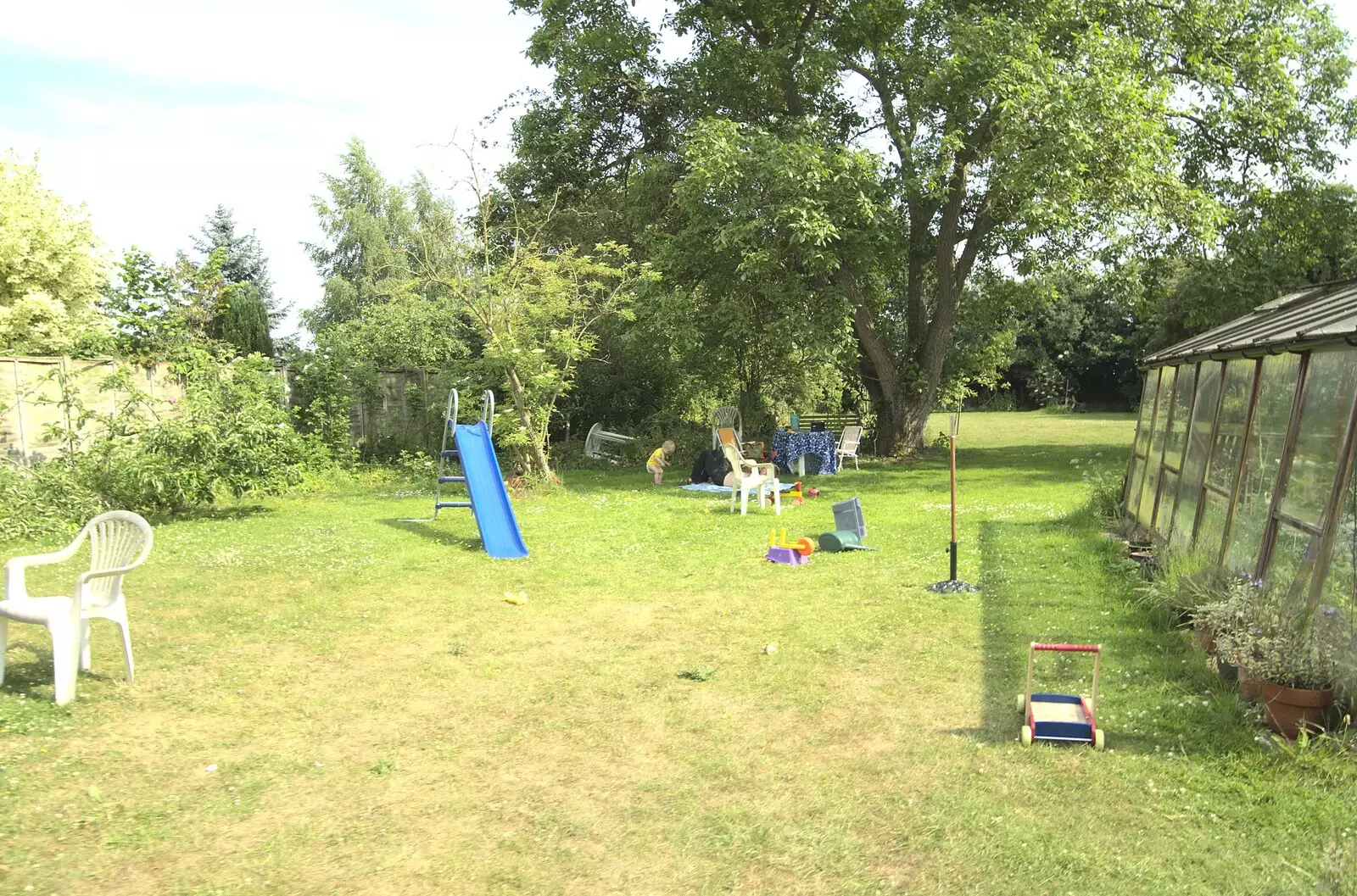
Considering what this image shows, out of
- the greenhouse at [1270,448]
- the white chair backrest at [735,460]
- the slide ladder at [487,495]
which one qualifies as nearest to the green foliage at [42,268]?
the slide ladder at [487,495]

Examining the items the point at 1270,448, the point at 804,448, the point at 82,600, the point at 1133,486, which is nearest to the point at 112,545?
the point at 82,600

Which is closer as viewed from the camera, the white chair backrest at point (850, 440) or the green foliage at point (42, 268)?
the green foliage at point (42, 268)

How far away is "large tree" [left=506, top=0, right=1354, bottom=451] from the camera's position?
13.7 metres

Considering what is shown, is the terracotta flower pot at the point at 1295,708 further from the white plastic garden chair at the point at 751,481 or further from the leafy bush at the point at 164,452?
the leafy bush at the point at 164,452

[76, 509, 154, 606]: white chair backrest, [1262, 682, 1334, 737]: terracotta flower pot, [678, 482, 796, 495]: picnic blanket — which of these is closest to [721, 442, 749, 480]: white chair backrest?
[678, 482, 796, 495]: picnic blanket

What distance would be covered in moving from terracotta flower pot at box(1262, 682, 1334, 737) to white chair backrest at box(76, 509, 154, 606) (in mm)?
5644

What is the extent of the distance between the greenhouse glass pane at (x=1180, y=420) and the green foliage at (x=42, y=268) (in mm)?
15417

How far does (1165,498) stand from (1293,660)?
453 centimetres

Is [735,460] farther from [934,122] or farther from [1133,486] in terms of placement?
[934,122]

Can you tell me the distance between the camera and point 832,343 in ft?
52.4

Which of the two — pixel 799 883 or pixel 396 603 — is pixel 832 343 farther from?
pixel 799 883

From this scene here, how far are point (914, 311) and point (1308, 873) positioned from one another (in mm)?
16722

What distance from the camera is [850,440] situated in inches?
677

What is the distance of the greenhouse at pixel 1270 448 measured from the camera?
14.7 ft
